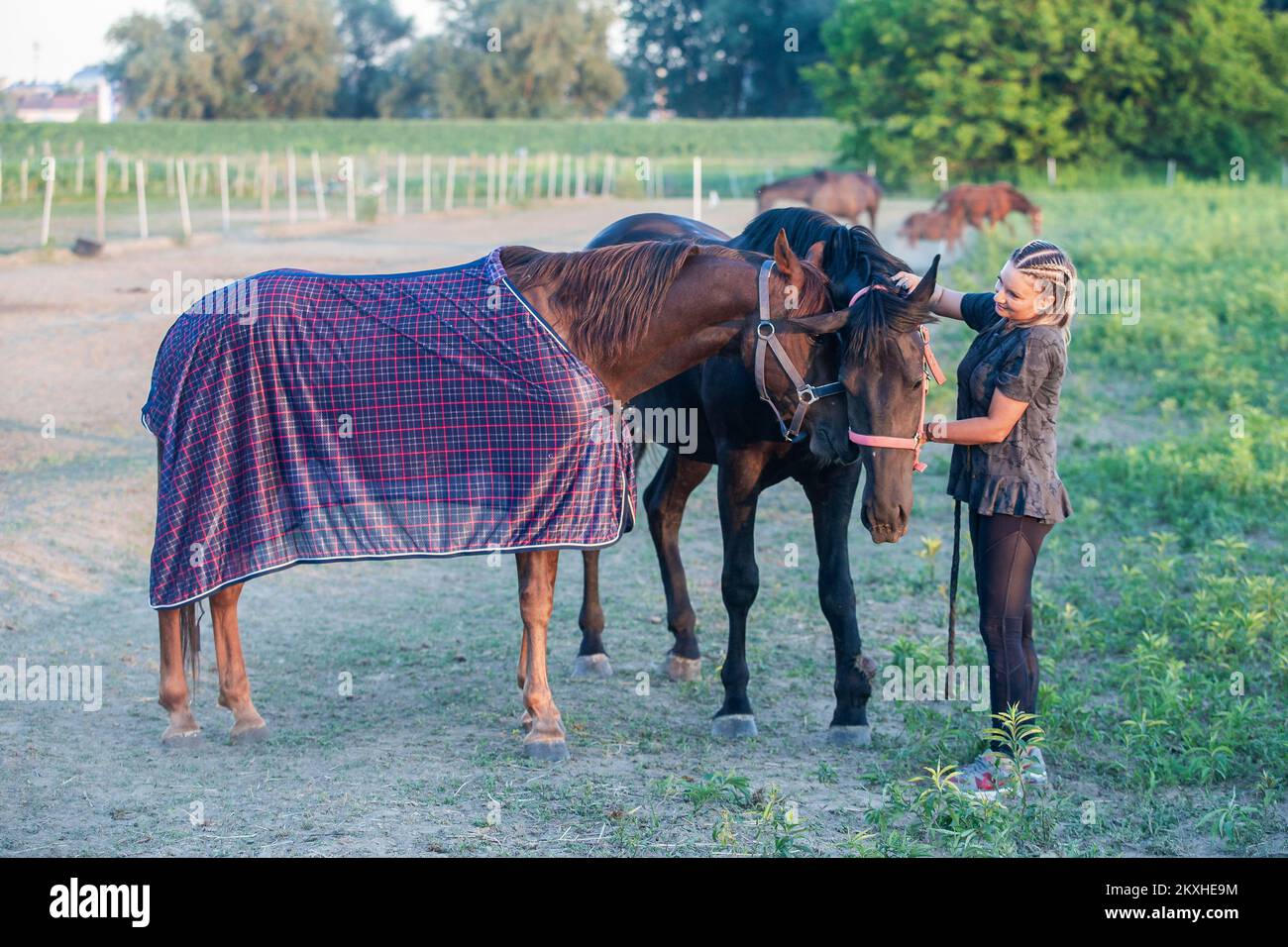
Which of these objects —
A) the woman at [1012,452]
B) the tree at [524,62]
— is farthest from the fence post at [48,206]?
the tree at [524,62]

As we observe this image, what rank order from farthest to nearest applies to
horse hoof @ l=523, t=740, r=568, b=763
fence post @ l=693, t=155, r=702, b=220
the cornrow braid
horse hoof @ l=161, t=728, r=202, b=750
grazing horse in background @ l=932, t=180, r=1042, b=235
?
fence post @ l=693, t=155, r=702, b=220, grazing horse in background @ l=932, t=180, r=1042, b=235, horse hoof @ l=161, t=728, r=202, b=750, horse hoof @ l=523, t=740, r=568, b=763, the cornrow braid

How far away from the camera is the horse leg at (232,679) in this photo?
4.63m

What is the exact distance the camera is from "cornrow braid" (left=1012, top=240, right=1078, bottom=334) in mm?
3965

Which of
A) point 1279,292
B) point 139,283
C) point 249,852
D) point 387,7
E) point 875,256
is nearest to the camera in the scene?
point 249,852

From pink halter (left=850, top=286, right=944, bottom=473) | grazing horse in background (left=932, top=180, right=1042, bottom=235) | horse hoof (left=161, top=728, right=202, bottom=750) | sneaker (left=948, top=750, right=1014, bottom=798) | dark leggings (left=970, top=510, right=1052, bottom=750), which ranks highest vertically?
grazing horse in background (left=932, top=180, right=1042, bottom=235)

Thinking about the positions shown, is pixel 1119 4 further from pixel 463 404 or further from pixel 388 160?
pixel 463 404

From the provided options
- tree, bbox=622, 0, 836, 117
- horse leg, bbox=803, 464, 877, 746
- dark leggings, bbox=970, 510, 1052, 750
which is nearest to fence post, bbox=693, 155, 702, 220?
horse leg, bbox=803, 464, 877, 746

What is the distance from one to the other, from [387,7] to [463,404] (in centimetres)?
6786

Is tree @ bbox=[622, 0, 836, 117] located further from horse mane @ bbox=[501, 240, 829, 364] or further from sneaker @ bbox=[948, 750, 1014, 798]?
sneaker @ bbox=[948, 750, 1014, 798]

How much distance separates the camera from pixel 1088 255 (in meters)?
16.5

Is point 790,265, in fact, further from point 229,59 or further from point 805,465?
point 229,59

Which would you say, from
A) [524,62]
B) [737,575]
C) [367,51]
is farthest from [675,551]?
[367,51]

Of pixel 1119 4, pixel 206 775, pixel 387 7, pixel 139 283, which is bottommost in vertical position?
pixel 206 775

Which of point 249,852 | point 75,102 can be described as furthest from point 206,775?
point 75,102
